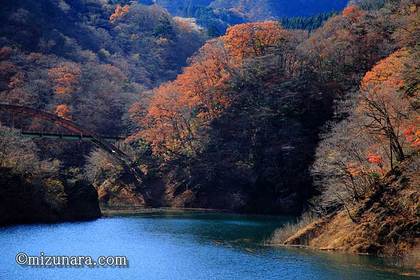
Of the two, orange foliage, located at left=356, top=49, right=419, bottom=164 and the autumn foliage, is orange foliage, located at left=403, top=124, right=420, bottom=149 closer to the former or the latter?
orange foliage, located at left=356, top=49, right=419, bottom=164

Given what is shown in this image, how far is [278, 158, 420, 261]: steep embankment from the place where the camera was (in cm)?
3297

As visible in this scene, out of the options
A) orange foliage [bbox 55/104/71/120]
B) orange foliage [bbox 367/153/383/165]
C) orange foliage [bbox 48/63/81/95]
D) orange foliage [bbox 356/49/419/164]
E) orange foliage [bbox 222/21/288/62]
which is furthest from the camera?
orange foliage [bbox 48/63/81/95]

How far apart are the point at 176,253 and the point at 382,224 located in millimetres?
11023

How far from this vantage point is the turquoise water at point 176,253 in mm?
28359

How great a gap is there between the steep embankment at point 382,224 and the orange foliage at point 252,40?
43560mm

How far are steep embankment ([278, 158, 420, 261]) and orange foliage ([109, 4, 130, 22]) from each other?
104 m

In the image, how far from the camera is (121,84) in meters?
98.9

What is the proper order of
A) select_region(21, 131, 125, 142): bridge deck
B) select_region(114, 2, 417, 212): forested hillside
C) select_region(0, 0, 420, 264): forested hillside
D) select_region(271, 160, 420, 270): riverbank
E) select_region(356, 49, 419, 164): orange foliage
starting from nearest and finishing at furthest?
1. select_region(271, 160, 420, 270): riverbank
2. select_region(356, 49, 419, 164): orange foliage
3. select_region(0, 0, 420, 264): forested hillside
4. select_region(114, 2, 417, 212): forested hillside
5. select_region(21, 131, 125, 142): bridge deck

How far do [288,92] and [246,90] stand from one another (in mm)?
5987

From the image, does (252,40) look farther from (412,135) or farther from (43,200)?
(412,135)

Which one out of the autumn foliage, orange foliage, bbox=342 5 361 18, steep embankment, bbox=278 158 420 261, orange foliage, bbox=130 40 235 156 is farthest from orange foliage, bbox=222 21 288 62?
steep embankment, bbox=278 158 420 261

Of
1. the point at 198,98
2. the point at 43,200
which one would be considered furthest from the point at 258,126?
the point at 43,200

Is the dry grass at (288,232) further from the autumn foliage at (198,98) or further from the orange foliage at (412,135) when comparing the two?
the autumn foliage at (198,98)

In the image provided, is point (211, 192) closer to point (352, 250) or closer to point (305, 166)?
point (305, 166)
